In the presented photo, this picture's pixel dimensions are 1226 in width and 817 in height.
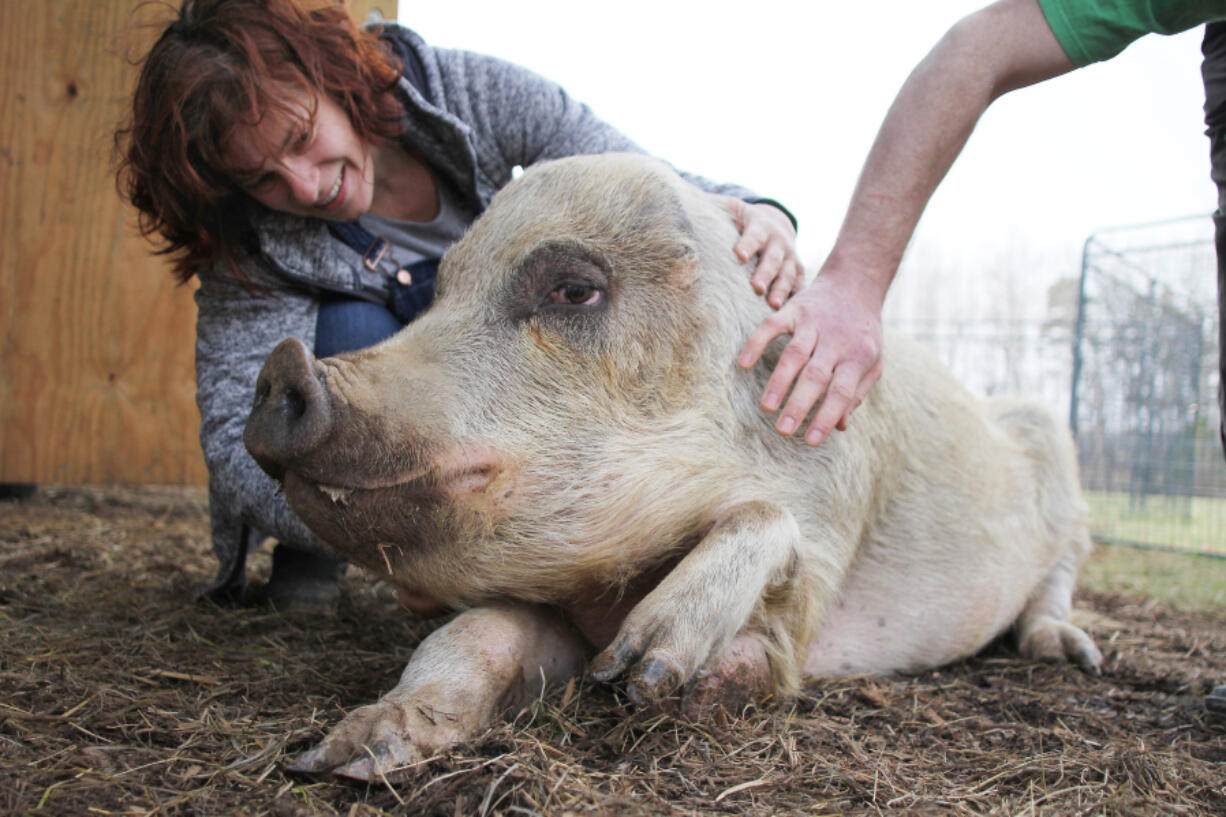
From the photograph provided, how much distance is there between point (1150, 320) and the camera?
8219mm

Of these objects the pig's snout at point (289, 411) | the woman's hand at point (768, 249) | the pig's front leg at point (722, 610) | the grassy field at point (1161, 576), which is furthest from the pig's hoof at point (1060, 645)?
the pig's snout at point (289, 411)

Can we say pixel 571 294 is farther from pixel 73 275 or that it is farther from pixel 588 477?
pixel 73 275

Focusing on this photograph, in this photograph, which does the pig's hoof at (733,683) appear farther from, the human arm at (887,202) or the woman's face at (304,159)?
the woman's face at (304,159)

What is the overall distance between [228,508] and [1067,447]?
3.13 metres

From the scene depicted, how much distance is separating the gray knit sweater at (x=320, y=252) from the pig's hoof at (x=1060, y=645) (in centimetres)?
180

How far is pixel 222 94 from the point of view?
2.65 meters

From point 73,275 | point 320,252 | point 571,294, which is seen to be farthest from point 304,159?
point 73,275

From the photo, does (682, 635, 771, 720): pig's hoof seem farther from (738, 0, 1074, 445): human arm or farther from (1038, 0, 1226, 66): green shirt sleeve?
(1038, 0, 1226, 66): green shirt sleeve

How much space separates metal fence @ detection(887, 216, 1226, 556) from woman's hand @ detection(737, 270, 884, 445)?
22.6 feet

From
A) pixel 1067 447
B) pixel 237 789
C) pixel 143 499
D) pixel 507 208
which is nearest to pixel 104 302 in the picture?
pixel 143 499

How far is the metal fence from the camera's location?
787 centimetres

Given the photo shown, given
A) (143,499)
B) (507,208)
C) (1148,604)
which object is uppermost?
(507,208)

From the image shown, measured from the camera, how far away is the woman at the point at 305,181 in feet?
8.89

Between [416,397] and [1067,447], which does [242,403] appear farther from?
[1067,447]
